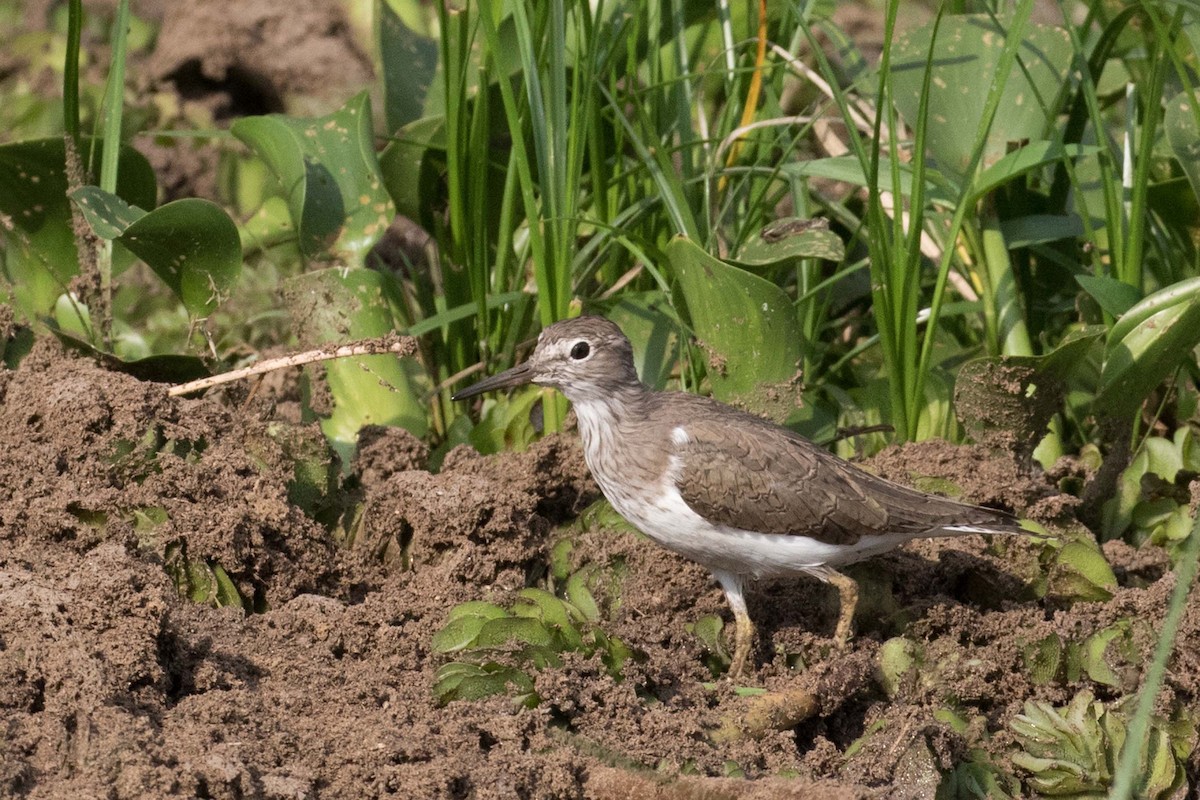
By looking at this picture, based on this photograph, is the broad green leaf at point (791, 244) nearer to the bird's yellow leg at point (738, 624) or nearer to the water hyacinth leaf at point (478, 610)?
the bird's yellow leg at point (738, 624)

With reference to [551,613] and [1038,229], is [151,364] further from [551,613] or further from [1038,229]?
[1038,229]

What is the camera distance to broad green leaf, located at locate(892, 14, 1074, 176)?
5.43 m

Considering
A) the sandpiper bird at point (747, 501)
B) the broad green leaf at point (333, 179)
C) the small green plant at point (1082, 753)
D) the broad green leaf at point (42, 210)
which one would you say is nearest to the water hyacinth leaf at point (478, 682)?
the sandpiper bird at point (747, 501)

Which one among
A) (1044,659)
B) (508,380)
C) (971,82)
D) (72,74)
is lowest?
(1044,659)

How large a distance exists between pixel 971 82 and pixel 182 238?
10.1 feet

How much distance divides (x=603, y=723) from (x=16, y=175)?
3.09 m

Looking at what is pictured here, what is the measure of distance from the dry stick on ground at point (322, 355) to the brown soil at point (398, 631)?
83mm

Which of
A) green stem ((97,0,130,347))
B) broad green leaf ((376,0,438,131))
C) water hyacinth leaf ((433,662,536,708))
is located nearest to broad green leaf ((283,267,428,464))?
green stem ((97,0,130,347))

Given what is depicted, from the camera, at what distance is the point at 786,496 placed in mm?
4574

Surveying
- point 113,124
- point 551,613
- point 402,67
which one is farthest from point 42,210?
point 551,613

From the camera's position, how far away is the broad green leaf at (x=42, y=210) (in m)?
5.09

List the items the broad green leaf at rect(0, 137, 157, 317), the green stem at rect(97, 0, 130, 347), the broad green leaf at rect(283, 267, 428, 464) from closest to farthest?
the green stem at rect(97, 0, 130, 347) → the broad green leaf at rect(0, 137, 157, 317) → the broad green leaf at rect(283, 267, 428, 464)

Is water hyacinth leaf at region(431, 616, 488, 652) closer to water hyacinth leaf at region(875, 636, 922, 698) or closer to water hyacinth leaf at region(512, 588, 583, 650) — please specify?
water hyacinth leaf at region(512, 588, 583, 650)

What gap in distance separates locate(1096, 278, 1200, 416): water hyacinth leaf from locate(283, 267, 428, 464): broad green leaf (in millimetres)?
2595
